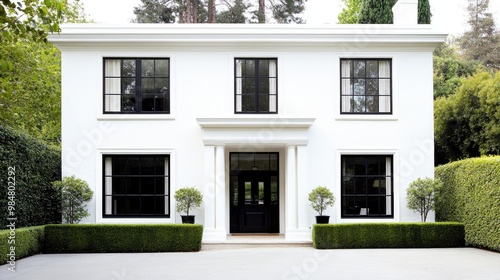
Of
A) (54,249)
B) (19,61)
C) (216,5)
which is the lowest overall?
(54,249)

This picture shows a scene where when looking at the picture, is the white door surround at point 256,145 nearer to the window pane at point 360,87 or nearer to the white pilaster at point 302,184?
the white pilaster at point 302,184

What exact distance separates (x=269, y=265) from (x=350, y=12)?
95.2 ft

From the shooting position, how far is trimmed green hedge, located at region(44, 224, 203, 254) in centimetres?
1686

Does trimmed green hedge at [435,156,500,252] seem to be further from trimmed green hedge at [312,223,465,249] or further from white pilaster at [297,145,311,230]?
white pilaster at [297,145,311,230]

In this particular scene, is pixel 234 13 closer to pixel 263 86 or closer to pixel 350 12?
pixel 350 12

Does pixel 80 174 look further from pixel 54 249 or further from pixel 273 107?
pixel 273 107

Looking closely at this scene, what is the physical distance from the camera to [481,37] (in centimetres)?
4628

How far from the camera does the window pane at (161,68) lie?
751 inches

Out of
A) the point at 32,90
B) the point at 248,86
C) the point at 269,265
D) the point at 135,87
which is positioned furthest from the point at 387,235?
the point at 32,90

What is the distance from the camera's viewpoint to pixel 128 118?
18.8 m

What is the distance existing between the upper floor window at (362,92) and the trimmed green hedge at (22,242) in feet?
31.5

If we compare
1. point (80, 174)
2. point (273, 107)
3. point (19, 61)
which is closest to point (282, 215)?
point (273, 107)

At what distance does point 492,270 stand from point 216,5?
2799 centimetres

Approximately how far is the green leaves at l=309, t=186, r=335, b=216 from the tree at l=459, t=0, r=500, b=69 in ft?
98.4
